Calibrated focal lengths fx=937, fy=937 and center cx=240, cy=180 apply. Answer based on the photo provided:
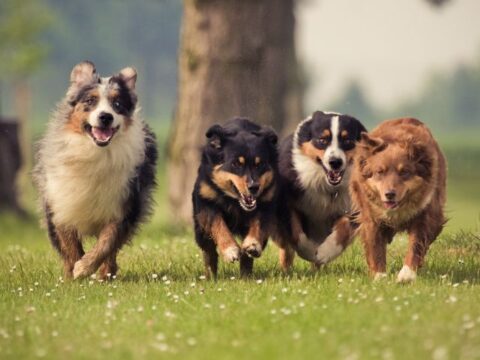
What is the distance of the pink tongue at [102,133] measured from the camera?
27.4ft

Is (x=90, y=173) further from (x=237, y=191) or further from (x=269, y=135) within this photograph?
(x=269, y=135)

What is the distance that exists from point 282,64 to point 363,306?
8217 mm

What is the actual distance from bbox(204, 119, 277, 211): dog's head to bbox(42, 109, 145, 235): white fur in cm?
74

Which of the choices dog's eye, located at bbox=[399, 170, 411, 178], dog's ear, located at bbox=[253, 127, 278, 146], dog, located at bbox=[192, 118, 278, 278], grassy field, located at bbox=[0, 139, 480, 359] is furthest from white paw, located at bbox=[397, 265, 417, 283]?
dog's ear, located at bbox=[253, 127, 278, 146]

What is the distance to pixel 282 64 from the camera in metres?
14.4

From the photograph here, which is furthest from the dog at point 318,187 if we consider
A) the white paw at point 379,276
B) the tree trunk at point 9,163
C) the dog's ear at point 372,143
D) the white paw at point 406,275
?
the tree trunk at point 9,163

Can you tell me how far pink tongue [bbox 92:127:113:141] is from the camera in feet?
27.4


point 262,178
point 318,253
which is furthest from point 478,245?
point 262,178

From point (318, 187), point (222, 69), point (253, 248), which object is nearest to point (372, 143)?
point (318, 187)

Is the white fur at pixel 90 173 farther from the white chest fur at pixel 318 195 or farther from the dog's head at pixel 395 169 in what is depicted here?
the dog's head at pixel 395 169

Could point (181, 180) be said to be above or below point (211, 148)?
below

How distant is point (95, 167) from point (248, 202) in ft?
4.95

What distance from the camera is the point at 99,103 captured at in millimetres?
8336

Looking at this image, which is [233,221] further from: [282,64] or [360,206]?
[282,64]
